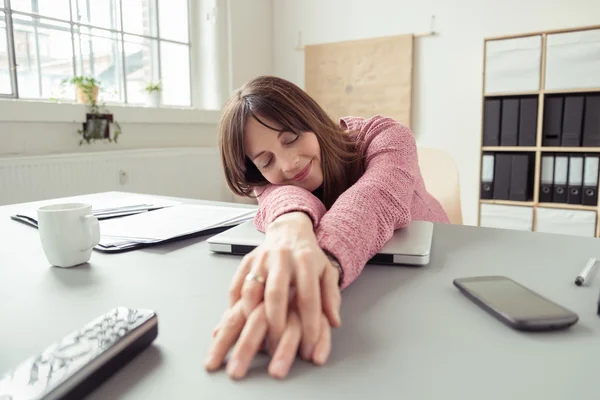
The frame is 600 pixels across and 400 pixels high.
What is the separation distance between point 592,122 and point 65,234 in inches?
103

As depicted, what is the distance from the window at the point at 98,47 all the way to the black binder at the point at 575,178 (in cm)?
260

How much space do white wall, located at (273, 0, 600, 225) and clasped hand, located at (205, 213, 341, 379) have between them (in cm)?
279

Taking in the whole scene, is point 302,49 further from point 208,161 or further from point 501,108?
point 501,108

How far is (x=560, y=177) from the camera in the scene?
Answer: 251cm

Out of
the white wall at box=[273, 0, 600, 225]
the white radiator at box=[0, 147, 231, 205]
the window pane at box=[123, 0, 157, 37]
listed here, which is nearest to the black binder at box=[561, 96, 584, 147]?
the white wall at box=[273, 0, 600, 225]

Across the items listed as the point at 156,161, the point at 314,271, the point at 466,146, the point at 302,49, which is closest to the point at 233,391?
the point at 314,271

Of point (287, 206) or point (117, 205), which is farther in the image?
point (117, 205)

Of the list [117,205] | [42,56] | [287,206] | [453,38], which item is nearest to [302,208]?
[287,206]

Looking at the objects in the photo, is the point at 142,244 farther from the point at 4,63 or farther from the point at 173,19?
the point at 173,19

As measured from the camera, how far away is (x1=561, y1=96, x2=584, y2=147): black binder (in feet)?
7.86

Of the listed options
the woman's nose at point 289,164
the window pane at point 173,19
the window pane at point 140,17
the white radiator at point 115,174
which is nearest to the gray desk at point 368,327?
the woman's nose at point 289,164

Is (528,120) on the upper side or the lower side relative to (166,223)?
upper

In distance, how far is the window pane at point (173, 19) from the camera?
316cm

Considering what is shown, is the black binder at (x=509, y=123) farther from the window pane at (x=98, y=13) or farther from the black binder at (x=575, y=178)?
the window pane at (x=98, y=13)
